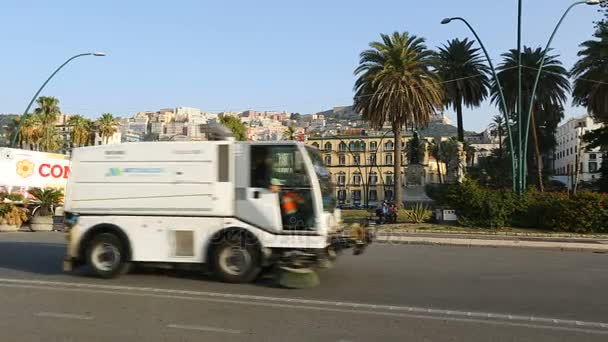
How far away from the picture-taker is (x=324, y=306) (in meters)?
8.16

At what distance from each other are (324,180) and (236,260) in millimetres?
2103

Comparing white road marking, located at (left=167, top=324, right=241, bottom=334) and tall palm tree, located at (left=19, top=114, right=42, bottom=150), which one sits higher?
tall palm tree, located at (left=19, top=114, right=42, bottom=150)

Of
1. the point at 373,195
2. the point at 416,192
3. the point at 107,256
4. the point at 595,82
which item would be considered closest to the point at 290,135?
the point at 107,256

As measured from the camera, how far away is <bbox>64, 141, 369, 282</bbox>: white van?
9.74 meters

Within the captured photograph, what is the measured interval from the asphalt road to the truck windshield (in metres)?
1.42

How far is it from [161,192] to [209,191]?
91 cm

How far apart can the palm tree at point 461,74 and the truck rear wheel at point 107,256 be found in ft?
128

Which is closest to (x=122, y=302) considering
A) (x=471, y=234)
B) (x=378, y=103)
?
(x=471, y=234)

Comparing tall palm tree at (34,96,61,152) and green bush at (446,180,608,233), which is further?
tall palm tree at (34,96,61,152)

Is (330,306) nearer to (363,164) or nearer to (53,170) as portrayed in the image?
(53,170)

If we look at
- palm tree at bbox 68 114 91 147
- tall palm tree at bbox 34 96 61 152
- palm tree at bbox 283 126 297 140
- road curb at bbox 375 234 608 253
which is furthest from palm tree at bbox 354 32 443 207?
palm tree at bbox 68 114 91 147

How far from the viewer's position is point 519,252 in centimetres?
1720

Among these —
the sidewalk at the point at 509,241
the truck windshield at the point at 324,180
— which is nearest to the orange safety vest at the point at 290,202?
the truck windshield at the point at 324,180

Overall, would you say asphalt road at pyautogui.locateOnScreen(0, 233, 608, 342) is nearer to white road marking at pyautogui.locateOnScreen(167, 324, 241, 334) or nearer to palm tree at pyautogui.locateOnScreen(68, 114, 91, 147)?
white road marking at pyautogui.locateOnScreen(167, 324, 241, 334)
